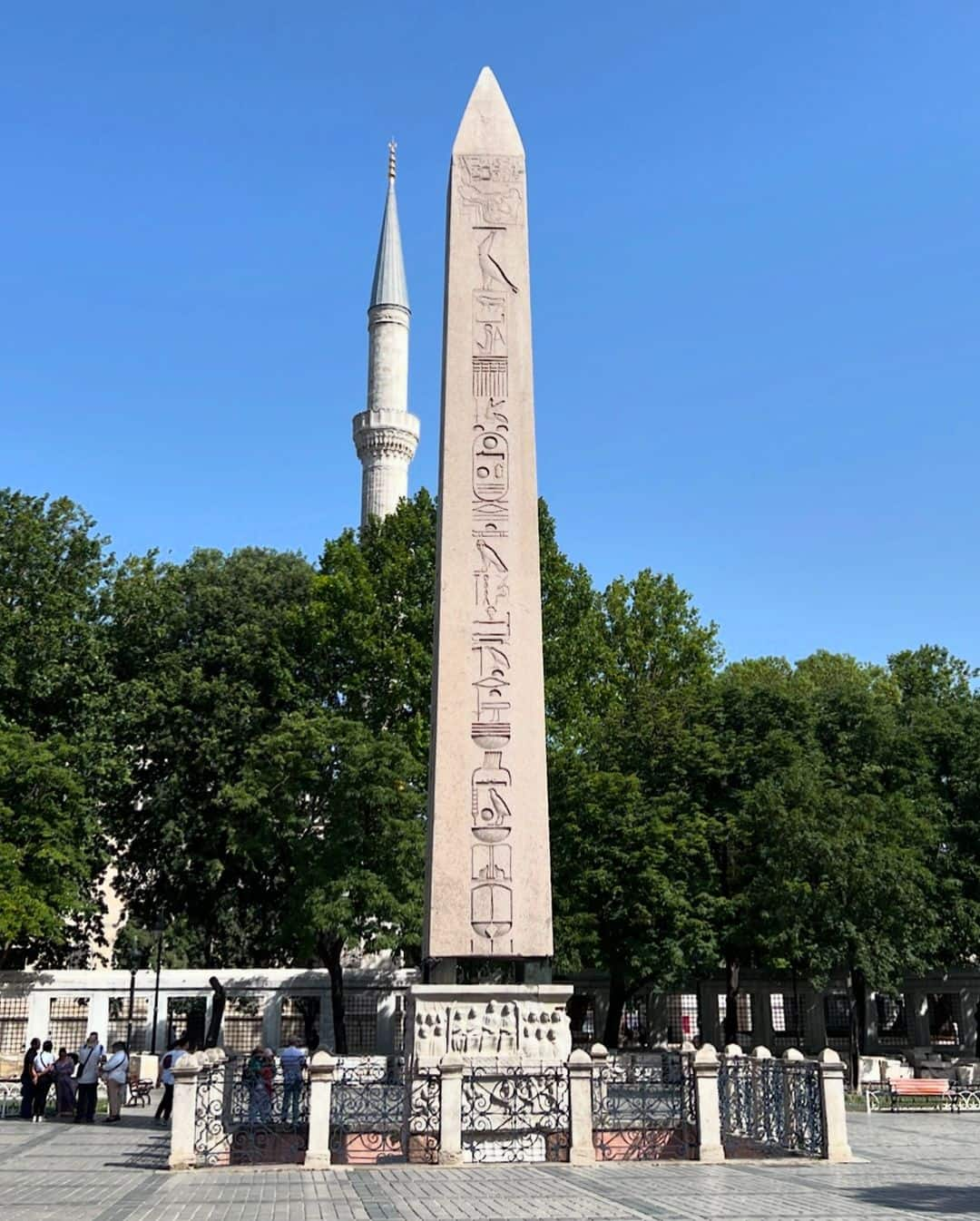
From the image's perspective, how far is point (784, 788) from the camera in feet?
84.2

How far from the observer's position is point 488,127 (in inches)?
558

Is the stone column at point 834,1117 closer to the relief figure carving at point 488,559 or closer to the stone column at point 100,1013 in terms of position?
the relief figure carving at point 488,559

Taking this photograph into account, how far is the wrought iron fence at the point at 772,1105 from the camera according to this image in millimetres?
11508

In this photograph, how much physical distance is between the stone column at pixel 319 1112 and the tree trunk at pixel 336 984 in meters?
15.8

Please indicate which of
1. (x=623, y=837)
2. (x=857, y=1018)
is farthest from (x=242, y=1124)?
(x=857, y=1018)

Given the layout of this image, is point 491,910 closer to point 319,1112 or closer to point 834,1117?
point 319,1112

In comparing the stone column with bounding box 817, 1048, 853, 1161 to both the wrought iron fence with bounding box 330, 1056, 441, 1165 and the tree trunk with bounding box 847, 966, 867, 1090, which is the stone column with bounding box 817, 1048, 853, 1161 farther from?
the tree trunk with bounding box 847, 966, 867, 1090

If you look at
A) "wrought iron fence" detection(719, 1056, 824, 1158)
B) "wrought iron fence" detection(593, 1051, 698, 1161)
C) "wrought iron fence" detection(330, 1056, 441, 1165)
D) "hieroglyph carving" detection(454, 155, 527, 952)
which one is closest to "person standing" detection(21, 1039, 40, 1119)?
"wrought iron fence" detection(330, 1056, 441, 1165)

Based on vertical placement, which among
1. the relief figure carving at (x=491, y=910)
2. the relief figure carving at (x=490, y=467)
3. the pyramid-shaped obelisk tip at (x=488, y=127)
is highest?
the pyramid-shaped obelisk tip at (x=488, y=127)

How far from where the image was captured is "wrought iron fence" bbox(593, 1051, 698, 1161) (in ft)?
37.3

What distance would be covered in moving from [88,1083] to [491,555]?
29.2ft

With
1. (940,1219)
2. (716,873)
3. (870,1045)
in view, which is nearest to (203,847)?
(716,873)

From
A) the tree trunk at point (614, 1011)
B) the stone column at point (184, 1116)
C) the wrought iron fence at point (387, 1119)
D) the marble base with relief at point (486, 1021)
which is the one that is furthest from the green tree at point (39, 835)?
the marble base with relief at point (486, 1021)

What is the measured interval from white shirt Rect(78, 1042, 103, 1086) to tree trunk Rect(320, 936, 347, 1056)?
1002 cm
